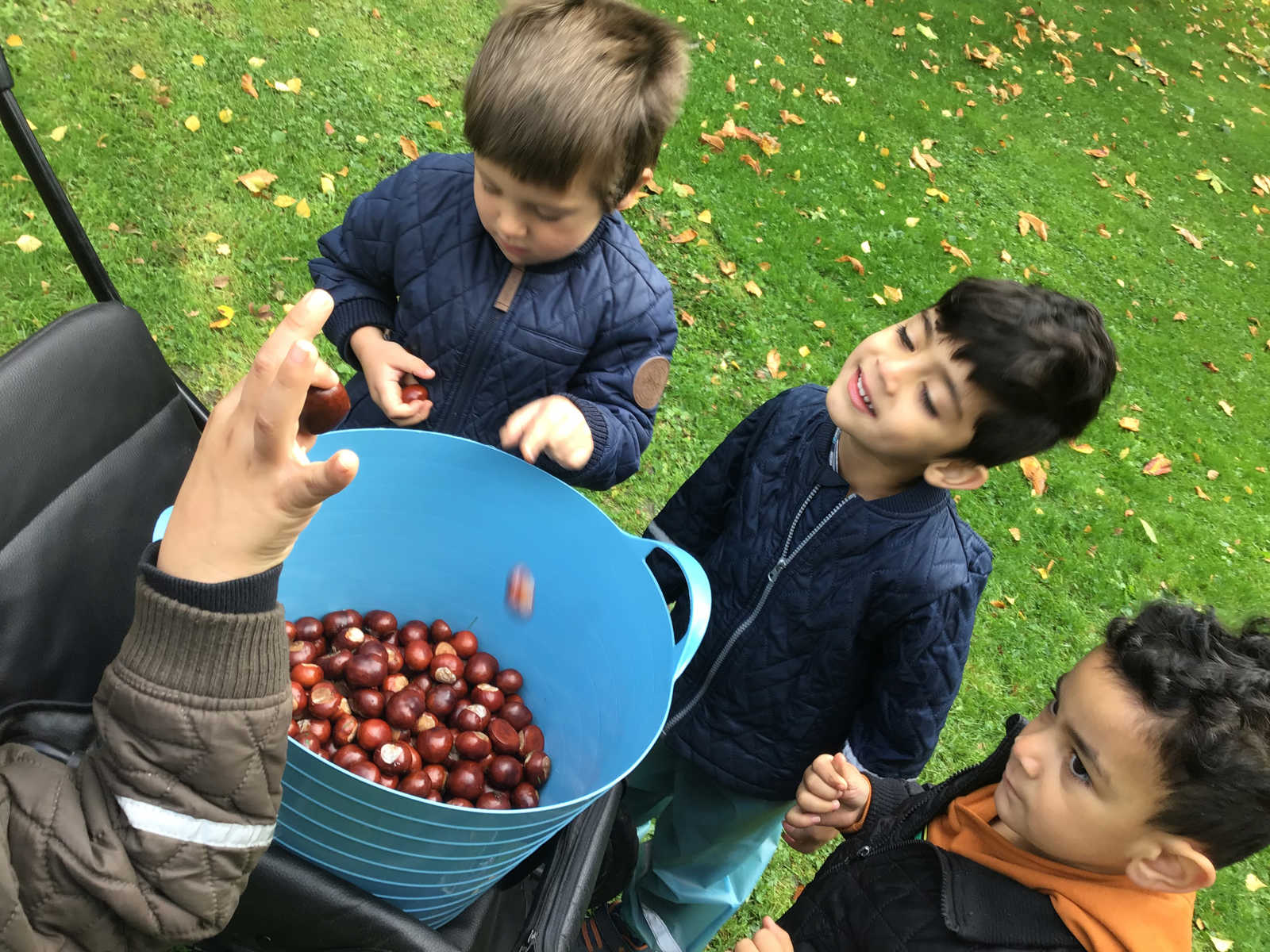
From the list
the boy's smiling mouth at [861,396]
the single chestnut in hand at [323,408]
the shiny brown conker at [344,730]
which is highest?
the single chestnut in hand at [323,408]

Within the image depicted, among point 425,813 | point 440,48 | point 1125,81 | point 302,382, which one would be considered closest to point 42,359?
point 302,382

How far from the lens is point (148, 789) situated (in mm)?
838

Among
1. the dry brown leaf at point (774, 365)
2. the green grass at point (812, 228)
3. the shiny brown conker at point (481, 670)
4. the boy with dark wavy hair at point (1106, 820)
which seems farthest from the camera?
the dry brown leaf at point (774, 365)

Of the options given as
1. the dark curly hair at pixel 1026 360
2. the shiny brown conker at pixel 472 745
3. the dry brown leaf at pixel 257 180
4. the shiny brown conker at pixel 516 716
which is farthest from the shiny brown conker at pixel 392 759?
the dry brown leaf at pixel 257 180

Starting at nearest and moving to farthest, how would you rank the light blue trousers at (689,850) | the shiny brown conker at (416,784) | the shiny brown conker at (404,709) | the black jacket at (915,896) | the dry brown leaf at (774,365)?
the black jacket at (915,896), the shiny brown conker at (416,784), the shiny brown conker at (404,709), the light blue trousers at (689,850), the dry brown leaf at (774,365)

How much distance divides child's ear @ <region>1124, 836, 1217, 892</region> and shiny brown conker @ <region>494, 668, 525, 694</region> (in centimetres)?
110

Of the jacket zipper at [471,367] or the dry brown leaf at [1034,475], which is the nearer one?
the jacket zipper at [471,367]

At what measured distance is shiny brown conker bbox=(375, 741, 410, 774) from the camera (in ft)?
5.09

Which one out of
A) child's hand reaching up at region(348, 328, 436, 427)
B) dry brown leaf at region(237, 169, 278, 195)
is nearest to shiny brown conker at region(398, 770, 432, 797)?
child's hand reaching up at region(348, 328, 436, 427)

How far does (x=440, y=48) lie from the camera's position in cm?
450

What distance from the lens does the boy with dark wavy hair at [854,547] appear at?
1.40 m

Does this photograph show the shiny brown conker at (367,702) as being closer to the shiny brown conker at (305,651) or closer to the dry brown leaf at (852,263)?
the shiny brown conker at (305,651)

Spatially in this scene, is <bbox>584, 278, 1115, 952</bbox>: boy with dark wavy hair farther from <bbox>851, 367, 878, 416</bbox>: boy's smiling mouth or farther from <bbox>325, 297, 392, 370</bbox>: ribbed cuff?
<bbox>325, 297, 392, 370</bbox>: ribbed cuff

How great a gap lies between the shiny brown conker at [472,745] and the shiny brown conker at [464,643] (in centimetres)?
19
